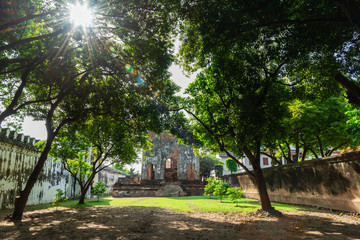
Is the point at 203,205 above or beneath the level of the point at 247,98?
beneath

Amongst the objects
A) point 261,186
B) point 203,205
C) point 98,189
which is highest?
point 261,186

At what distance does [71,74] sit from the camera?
8.55 metres

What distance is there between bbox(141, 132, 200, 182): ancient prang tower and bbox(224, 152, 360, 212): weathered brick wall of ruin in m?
20.6

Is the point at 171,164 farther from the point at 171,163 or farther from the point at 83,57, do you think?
the point at 83,57

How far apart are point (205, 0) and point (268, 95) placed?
14.5 ft

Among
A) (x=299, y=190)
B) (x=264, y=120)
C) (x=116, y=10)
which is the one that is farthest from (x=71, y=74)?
(x=299, y=190)

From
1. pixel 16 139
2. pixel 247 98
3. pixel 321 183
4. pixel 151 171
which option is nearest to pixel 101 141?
pixel 16 139

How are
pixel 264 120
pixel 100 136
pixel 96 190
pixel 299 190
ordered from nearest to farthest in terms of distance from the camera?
pixel 264 120 < pixel 299 190 < pixel 100 136 < pixel 96 190

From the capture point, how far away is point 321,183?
355 inches

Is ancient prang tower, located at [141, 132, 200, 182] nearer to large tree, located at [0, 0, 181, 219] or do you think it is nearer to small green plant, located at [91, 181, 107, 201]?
small green plant, located at [91, 181, 107, 201]

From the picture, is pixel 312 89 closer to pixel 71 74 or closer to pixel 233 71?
pixel 233 71

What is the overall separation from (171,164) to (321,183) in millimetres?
26406

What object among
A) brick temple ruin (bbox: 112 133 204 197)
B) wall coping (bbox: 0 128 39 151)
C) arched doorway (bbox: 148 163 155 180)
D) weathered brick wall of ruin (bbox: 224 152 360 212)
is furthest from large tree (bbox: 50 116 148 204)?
arched doorway (bbox: 148 163 155 180)

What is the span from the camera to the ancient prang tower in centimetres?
3312
